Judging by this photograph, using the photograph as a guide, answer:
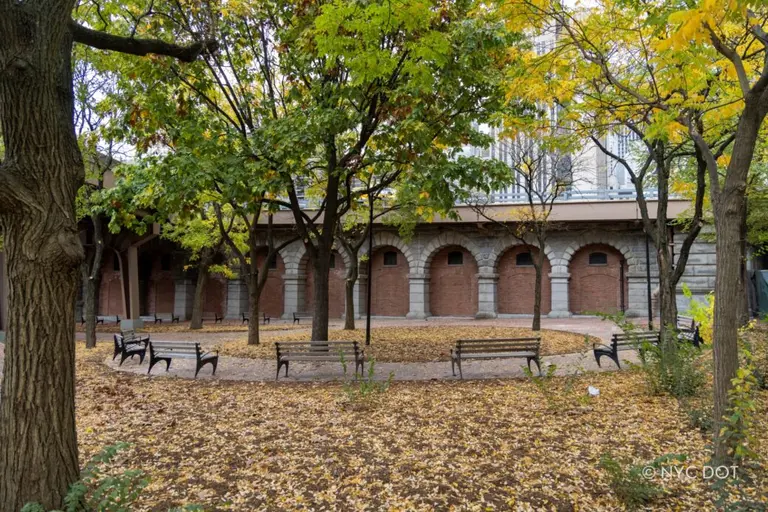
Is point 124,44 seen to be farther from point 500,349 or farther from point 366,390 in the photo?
point 500,349

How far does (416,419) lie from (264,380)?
4.30 metres

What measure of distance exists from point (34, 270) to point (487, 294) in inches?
925

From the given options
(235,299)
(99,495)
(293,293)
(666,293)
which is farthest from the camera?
(235,299)

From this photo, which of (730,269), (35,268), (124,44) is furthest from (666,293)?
(35,268)

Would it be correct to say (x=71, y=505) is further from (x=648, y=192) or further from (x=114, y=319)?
(x=114, y=319)

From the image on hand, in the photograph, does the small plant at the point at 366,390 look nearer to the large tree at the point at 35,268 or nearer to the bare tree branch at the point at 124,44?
the large tree at the point at 35,268

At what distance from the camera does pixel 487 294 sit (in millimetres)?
25703

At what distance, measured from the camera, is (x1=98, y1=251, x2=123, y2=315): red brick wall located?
1199 inches

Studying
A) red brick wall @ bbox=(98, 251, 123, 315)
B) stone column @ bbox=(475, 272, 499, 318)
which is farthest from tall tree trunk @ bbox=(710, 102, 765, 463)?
red brick wall @ bbox=(98, 251, 123, 315)

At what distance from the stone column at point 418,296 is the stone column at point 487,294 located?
2772mm

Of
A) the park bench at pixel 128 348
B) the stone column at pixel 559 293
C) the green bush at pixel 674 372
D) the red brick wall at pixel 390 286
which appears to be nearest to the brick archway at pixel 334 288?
the red brick wall at pixel 390 286

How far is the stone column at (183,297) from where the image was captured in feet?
98.5

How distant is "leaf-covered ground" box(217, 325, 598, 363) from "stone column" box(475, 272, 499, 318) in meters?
5.67

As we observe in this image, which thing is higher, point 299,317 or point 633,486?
point 633,486
